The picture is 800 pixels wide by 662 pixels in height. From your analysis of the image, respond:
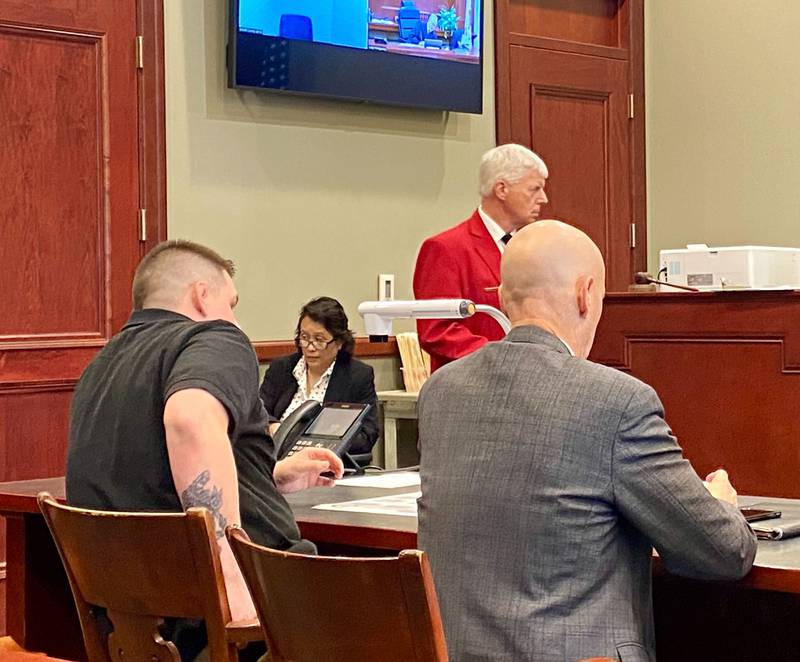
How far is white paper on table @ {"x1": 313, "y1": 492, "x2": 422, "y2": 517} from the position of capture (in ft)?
8.83

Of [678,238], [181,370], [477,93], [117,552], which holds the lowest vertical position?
[117,552]

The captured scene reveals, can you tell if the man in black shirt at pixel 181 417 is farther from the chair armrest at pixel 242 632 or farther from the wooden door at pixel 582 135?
the wooden door at pixel 582 135

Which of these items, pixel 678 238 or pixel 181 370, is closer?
pixel 181 370

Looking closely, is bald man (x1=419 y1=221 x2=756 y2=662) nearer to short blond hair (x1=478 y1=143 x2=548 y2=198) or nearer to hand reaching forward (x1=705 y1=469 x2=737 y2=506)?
hand reaching forward (x1=705 y1=469 x2=737 y2=506)

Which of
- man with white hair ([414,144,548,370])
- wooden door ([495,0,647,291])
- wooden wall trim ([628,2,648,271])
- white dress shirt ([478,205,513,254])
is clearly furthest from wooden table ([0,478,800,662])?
wooden wall trim ([628,2,648,271])

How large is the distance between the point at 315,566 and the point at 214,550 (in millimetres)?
365

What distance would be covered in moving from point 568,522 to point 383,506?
791mm

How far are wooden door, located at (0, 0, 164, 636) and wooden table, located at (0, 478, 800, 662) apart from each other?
66.3 inches

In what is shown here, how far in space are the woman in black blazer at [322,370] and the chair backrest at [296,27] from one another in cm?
109

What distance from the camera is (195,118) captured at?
526 centimetres

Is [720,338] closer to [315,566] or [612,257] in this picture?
[612,257]

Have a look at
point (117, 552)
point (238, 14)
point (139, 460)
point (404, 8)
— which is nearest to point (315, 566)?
point (117, 552)

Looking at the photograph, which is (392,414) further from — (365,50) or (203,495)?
(203,495)

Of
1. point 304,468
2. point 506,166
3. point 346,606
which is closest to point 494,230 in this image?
point 506,166
